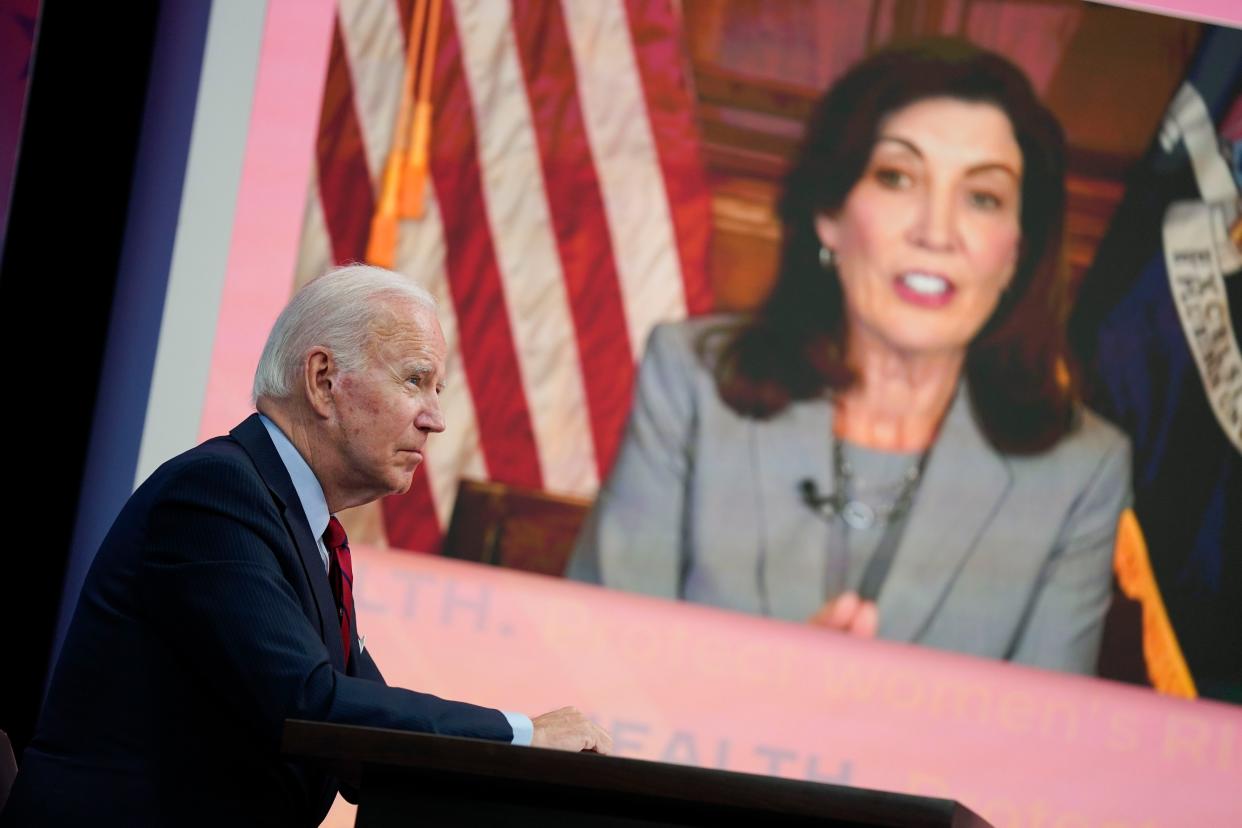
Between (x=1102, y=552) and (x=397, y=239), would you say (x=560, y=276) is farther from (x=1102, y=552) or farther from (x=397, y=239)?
(x=1102, y=552)

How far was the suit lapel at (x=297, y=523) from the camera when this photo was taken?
1701 mm

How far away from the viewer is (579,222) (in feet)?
11.1

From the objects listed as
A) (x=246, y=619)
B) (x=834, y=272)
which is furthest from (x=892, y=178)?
(x=246, y=619)

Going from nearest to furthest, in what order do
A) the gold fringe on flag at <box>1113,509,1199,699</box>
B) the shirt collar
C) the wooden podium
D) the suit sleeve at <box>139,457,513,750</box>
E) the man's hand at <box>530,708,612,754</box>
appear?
the wooden podium, the suit sleeve at <box>139,457,513,750</box>, the man's hand at <box>530,708,612,754</box>, the shirt collar, the gold fringe on flag at <box>1113,509,1199,699</box>

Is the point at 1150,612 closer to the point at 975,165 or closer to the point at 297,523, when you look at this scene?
the point at 975,165

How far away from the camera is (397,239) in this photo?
11.1 ft

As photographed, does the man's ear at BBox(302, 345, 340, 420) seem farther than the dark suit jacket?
Yes

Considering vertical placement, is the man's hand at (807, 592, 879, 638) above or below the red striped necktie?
below

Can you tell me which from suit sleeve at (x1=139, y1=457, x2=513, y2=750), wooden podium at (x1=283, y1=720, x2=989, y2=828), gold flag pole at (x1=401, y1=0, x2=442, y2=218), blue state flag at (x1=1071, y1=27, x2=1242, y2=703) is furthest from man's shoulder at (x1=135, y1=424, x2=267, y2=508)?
blue state flag at (x1=1071, y1=27, x2=1242, y2=703)

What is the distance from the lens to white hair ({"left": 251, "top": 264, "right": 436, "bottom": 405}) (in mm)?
1812

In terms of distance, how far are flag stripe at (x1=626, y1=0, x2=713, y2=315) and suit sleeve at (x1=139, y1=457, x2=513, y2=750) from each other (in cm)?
185

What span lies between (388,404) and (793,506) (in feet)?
5.36

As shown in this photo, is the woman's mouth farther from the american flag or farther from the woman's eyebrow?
the american flag

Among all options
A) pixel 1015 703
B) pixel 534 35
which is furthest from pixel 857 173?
pixel 1015 703
